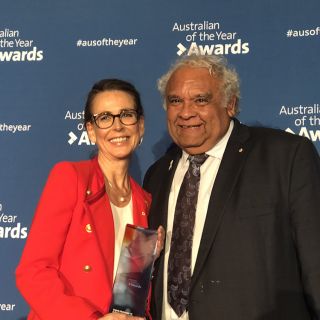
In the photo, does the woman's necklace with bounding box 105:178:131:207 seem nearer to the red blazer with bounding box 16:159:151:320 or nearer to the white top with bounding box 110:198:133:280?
the white top with bounding box 110:198:133:280

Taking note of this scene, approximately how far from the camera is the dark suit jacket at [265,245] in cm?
190

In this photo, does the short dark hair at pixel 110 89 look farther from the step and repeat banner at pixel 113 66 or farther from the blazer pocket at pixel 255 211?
the step and repeat banner at pixel 113 66

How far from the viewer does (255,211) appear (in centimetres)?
195

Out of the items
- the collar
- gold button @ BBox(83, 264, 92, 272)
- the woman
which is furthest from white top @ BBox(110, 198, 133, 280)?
the collar

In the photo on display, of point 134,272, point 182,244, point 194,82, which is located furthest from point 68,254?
point 194,82

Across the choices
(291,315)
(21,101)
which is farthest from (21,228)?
(291,315)

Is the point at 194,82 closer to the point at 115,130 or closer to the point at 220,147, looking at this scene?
the point at 220,147

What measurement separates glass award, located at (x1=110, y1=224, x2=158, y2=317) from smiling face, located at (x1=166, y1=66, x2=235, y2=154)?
0.53 m

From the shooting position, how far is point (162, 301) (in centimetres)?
211

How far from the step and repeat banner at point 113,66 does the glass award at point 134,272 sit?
1077 mm

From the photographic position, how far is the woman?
1.75 meters

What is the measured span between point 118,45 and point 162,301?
60.0 inches

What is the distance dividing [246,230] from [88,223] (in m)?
0.61

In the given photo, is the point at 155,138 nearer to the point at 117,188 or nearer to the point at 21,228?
the point at 117,188
